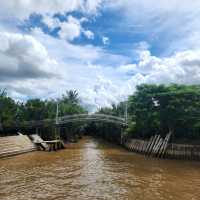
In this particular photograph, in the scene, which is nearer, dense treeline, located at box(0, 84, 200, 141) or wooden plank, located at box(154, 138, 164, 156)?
dense treeline, located at box(0, 84, 200, 141)

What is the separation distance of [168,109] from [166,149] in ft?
16.2

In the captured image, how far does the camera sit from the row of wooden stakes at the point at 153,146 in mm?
37406

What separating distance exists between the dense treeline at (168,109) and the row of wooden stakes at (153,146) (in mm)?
1651

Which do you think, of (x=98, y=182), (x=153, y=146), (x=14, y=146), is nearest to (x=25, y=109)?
(x=14, y=146)

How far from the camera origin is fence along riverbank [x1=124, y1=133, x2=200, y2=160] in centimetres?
3412

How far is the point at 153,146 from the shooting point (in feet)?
131

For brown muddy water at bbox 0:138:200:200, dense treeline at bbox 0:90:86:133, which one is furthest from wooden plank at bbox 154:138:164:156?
dense treeline at bbox 0:90:86:133

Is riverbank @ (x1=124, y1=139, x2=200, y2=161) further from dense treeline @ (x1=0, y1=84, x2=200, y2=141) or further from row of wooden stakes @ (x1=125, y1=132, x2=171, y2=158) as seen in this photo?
dense treeline @ (x1=0, y1=84, x2=200, y2=141)

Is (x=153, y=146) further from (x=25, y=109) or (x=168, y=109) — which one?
(x=25, y=109)

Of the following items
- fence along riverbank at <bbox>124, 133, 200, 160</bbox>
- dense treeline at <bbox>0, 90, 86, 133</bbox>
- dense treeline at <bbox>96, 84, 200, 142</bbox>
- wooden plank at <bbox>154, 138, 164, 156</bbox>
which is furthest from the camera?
dense treeline at <bbox>0, 90, 86, 133</bbox>

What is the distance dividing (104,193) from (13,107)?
45.9 m

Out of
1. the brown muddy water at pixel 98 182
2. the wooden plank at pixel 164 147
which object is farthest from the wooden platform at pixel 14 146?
the wooden plank at pixel 164 147

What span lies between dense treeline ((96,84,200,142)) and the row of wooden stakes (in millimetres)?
1651

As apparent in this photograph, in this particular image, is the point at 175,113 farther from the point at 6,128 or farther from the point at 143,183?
the point at 6,128
